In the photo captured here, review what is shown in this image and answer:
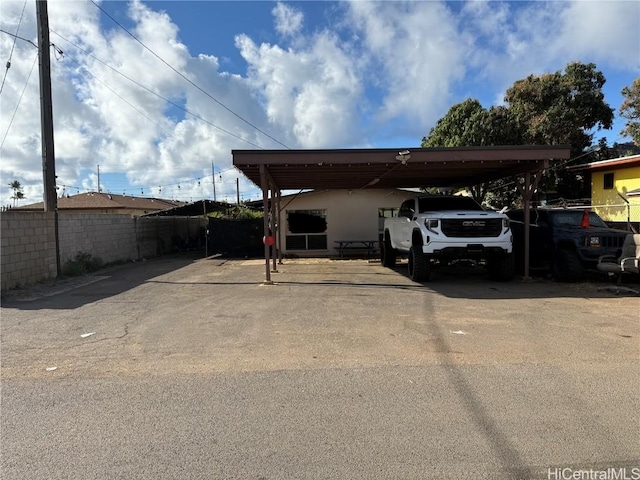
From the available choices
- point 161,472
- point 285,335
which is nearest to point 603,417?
point 161,472

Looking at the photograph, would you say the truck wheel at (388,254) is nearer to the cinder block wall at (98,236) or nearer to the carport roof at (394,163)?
the carport roof at (394,163)

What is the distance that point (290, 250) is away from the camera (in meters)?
21.0

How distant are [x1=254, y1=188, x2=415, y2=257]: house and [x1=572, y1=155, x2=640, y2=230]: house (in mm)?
8707

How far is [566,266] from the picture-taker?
1134 cm

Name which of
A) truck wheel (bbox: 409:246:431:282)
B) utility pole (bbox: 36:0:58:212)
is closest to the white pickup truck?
truck wheel (bbox: 409:246:431:282)

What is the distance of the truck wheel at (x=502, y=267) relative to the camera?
11.4 metres

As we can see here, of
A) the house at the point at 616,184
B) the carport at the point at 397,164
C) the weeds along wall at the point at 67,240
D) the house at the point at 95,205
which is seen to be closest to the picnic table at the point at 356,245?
the carport at the point at 397,164

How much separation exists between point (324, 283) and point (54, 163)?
28.9 ft

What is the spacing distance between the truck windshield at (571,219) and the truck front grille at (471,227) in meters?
2.53

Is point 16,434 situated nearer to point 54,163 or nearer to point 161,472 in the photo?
point 161,472

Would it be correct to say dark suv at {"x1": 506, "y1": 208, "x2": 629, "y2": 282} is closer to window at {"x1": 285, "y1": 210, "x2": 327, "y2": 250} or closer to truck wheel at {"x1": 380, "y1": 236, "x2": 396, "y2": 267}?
truck wheel at {"x1": 380, "y1": 236, "x2": 396, "y2": 267}

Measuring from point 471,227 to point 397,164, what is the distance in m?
2.74

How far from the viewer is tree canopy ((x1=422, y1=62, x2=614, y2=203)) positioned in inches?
871

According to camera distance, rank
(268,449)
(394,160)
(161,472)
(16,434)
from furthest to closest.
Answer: (394,160) < (16,434) < (268,449) < (161,472)
